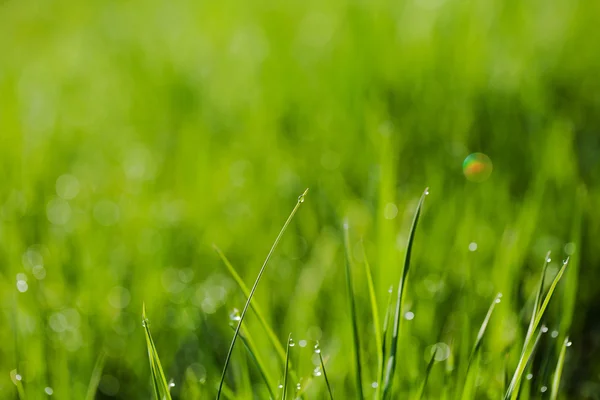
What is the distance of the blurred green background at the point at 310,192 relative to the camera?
866mm

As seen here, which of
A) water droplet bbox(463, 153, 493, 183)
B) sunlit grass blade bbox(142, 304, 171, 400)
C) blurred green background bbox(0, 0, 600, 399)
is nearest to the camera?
sunlit grass blade bbox(142, 304, 171, 400)

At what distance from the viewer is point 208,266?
1.11m

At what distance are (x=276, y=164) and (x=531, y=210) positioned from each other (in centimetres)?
54

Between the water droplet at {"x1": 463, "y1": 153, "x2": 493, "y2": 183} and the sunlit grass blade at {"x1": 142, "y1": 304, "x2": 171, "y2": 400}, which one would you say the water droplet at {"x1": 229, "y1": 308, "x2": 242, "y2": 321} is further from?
the water droplet at {"x1": 463, "y1": 153, "x2": 493, "y2": 183}

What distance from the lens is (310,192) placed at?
1242mm

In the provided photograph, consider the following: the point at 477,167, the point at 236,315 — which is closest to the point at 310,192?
the point at 477,167

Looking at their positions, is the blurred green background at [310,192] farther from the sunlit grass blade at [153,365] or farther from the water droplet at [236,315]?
the sunlit grass blade at [153,365]

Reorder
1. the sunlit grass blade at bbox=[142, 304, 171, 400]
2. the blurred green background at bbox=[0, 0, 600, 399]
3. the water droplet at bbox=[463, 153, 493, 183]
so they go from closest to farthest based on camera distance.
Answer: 1. the sunlit grass blade at bbox=[142, 304, 171, 400]
2. the blurred green background at bbox=[0, 0, 600, 399]
3. the water droplet at bbox=[463, 153, 493, 183]

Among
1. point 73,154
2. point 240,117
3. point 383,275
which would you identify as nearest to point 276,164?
point 240,117

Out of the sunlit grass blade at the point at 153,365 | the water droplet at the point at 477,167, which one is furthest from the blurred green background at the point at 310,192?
the sunlit grass blade at the point at 153,365

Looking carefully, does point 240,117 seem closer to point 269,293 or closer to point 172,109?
point 172,109

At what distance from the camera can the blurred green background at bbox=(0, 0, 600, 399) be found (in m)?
0.87

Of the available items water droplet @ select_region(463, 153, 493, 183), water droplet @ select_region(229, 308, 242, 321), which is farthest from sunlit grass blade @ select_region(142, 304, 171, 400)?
water droplet @ select_region(463, 153, 493, 183)

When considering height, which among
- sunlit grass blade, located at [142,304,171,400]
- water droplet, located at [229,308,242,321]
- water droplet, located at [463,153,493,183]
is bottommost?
sunlit grass blade, located at [142,304,171,400]
